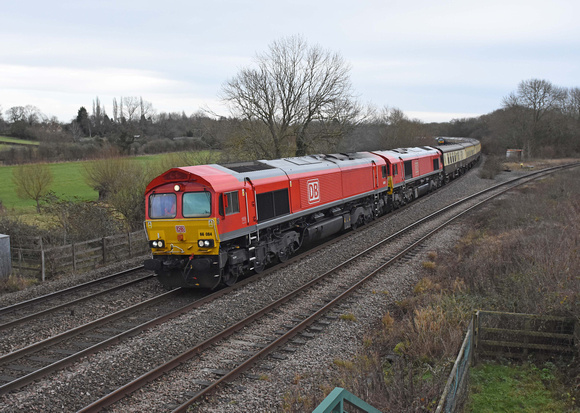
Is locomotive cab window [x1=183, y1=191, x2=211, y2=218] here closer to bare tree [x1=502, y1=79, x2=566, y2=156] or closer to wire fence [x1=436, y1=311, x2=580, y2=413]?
wire fence [x1=436, y1=311, x2=580, y2=413]

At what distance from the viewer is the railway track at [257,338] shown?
7.42 m

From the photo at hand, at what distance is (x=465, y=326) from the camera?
925 cm

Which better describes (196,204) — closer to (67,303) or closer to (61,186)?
(67,303)

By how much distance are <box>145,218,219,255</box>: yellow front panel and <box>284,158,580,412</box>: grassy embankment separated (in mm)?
3874

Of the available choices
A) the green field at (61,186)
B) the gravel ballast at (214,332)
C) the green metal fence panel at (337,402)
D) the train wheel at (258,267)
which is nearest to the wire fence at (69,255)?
the gravel ballast at (214,332)

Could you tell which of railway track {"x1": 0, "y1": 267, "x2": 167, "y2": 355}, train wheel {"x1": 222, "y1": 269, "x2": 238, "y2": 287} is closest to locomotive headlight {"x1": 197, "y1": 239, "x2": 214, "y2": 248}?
train wheel {"x1": 222, "y1": 269, "x2": 238, "y2": 287}

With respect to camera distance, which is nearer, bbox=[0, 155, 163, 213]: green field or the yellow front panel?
the yellow front panel

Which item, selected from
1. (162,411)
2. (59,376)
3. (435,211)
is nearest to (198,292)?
(59,376)

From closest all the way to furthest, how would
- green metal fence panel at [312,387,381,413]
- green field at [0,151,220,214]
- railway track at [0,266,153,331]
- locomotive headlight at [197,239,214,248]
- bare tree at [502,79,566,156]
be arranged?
green metal fence panel at [312,387,381,413]
railway track at [0,266,153,331]
locomotive headlight at [197,239,214,248]
green field at [0,151,220,214]
bare tree at [502,79,566,156]

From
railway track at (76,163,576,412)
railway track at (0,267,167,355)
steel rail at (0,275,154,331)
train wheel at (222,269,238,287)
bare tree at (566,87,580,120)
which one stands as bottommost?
railway track at (76,163,576,412)

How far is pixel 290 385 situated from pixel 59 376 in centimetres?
382

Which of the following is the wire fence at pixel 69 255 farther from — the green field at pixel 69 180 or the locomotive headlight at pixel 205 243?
the green field at pixel 69 180

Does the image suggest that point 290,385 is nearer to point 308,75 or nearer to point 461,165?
point 308,75

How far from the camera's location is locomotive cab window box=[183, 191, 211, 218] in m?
11.8
